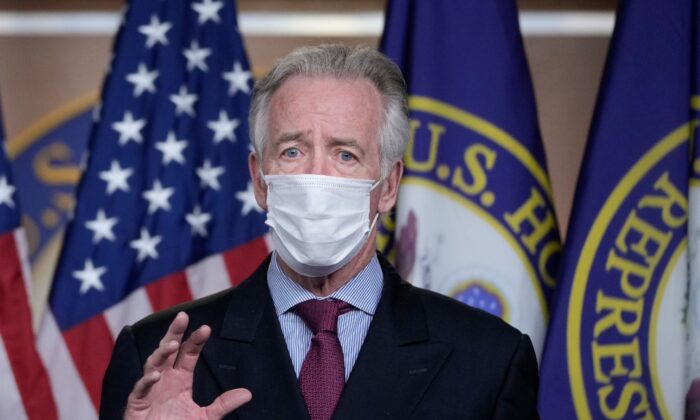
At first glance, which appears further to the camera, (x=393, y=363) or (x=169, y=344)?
(x=393, y=363)

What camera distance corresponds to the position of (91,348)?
345 centimetres

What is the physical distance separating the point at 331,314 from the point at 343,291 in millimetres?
61

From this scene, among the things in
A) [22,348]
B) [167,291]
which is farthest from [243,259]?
[22,348]

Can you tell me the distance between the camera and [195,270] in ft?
11.6

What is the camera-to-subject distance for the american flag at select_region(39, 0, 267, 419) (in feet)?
11.3

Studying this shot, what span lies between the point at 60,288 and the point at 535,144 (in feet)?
5.09

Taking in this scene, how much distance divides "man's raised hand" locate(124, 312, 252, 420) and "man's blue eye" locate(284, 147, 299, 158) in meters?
0.43

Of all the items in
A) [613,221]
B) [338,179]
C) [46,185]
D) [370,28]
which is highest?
[338,179]

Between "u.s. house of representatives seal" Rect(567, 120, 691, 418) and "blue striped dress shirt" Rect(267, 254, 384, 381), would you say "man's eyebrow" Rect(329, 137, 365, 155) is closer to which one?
"blue striped dress shirt" Rect(267, 254, 384, 381)

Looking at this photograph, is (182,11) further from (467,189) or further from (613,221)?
(613,221)

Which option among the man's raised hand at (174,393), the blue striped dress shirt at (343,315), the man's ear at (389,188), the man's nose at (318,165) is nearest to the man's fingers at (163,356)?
the man's raised hand at (174,393)

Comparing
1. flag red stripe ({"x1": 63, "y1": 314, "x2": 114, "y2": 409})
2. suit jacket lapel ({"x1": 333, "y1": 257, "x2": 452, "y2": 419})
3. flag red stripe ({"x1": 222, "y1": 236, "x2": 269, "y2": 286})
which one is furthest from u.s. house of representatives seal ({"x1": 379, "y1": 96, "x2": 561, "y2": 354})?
suit jacket lapel ({"x1": 333, "y1": 257, "x2": 452, "y2": 419})

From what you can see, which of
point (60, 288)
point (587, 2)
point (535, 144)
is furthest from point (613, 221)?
point (60, 288)

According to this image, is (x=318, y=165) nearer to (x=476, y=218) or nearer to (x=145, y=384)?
(x=145, y=384)
